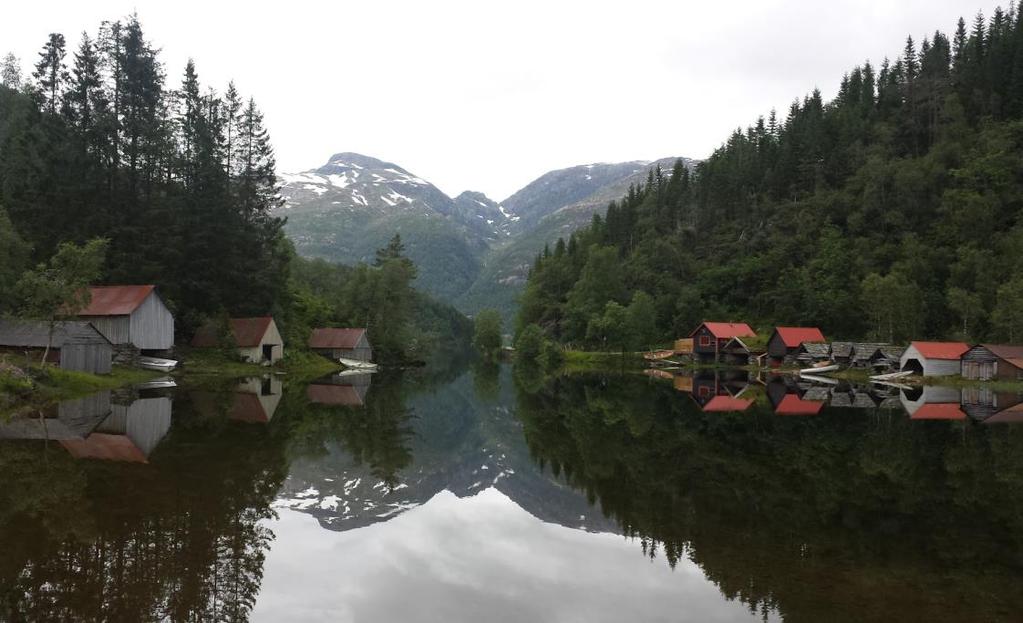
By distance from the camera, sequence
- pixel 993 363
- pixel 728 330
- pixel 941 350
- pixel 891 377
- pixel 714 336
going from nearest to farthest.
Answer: pixel 993 363
pixel 941 350
pixel 891 377
pixel 714 336
pixel 728 330

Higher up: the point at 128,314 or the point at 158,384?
the point at 128,314

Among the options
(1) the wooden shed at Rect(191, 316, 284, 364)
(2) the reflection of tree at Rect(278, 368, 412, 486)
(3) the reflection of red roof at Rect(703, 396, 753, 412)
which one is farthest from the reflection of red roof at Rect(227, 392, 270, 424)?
(3) the reflection of red roof at Rect(703, 396, 753, 412)

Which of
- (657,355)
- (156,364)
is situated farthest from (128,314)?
(657,355)

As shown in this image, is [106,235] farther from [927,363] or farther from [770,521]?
[927,363]

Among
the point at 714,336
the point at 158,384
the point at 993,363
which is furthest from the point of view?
the point at 714,336

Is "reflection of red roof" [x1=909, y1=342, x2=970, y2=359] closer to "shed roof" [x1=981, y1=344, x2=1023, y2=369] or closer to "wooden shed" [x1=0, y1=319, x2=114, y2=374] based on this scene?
"shed roof" [x1=981, y1=344, x2=1023, y2=369]

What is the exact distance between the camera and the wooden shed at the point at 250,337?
61.4 meters

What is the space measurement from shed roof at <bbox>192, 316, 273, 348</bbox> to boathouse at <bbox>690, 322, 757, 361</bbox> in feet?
215

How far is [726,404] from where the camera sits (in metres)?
44.9

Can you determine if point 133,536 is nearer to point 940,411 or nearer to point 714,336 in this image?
point 940,411

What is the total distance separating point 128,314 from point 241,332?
14.2m

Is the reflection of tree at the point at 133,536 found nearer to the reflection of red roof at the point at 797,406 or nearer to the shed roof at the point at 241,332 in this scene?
the reflection of red roof at the point at 797,406

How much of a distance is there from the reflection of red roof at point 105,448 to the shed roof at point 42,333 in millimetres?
23641

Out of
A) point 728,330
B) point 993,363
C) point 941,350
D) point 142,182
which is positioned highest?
point 142,182
